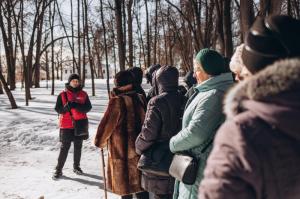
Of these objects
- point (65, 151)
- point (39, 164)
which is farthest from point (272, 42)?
point (39, 164)

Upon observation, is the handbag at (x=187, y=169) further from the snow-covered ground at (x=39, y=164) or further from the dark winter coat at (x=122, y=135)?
the dark winter coat at (x=122, y=135)

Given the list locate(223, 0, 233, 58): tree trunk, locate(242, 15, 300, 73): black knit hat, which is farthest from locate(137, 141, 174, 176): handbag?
locate(223, 0, 233, 58): tree trunk

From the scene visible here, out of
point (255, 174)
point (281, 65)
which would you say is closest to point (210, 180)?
point (255, 174)

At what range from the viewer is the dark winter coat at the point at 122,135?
5102 millimetres

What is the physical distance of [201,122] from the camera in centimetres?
317

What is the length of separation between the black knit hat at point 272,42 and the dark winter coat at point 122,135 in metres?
3.56

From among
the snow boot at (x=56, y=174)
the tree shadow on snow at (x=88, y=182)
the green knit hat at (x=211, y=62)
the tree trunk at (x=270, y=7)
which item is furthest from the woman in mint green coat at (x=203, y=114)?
the tree trunk at (x=270, y=7)

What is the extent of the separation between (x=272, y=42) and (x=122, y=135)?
Answer: 379 centimetres

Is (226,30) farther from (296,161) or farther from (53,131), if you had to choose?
(296,161)

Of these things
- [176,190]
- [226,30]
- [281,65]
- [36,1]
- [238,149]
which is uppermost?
[36,1]

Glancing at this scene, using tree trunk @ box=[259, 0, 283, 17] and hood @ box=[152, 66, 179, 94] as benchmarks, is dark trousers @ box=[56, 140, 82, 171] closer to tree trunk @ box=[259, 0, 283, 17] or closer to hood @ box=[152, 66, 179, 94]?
hood @ box=[152, 66, 179, 94]

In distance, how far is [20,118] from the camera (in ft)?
43.0

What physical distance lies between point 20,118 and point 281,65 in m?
12.5

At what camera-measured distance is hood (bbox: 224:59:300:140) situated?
55.3 inches
